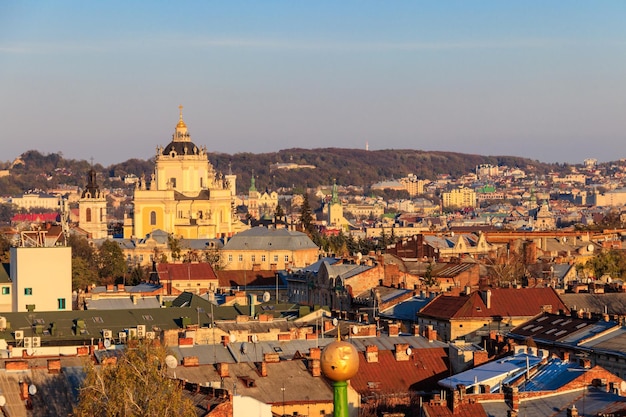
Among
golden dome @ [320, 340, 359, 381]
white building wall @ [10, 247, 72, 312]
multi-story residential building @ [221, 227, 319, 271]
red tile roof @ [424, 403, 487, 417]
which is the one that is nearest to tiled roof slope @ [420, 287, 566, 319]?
white building wall @ [10, 247, 72, 312]

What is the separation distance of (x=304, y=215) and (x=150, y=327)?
86069 millimetres

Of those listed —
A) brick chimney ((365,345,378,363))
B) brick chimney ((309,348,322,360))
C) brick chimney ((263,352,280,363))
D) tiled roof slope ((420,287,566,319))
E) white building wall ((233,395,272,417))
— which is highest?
white building wall ((233,395,272,417))

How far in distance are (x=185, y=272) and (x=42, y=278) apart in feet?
96.2

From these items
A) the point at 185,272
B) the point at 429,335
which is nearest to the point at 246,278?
the point at 185,272

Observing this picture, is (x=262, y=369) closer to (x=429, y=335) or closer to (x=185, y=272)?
(x=429, y=335)

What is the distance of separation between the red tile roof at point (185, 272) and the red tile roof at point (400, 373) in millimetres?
45646

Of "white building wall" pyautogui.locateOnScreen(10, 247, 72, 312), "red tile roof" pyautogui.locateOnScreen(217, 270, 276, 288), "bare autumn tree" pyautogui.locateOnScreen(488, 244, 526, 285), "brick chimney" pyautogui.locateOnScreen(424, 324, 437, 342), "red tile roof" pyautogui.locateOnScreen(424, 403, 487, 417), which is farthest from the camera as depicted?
"red tile roof" pyautogui.locateOnScreen(217, 270, 276, 288)

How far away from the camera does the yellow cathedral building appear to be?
13325 centimetres

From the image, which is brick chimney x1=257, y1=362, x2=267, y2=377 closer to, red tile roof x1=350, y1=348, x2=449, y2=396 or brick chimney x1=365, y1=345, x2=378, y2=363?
red tile roof x1=350, y1=348, x2=449, y2=396

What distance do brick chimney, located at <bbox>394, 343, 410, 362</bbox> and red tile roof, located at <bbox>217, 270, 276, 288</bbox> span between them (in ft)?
162

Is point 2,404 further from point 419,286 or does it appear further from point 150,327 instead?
point 419,286

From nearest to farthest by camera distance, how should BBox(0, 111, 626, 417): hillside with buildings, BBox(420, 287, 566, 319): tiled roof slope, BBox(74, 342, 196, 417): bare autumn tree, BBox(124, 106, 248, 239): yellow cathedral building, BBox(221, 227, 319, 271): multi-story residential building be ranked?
BBox(74, 342, 196, 417): bare autumn tree
BBox(0, 111, 626, 417): hillside with buildings
BBox(420, 287, 566, 319): tiled roof slope
BBox(221, 227, 319, 271): multi-story residential building
BBox(124, 106, 248, 239): yellow cathedral building

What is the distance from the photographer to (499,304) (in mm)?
57875

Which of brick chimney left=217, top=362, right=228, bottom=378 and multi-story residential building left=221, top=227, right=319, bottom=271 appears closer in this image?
brick chimney left=217, top=362, right=228, bottom=378
